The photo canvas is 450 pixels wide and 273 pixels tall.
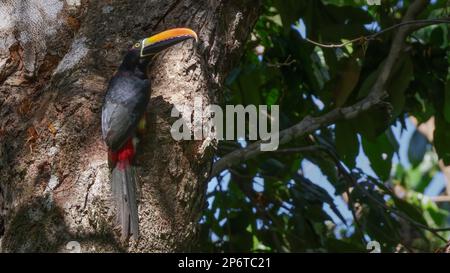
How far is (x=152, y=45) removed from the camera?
3.76 meters

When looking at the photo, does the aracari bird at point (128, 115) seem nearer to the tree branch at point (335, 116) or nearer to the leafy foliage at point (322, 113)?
the tree branch at point (335, 116)

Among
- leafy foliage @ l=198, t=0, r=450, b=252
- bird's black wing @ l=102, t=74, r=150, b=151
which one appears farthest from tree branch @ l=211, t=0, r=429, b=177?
bird's black wing @ l=102, t=74, r=150, b=151

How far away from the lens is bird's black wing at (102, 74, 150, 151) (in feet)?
11.6

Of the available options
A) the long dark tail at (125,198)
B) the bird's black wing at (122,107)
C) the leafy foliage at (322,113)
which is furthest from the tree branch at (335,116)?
the long dark tail at (125,198)

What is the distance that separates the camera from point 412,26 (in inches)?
200

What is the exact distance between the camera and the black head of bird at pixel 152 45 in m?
3.70

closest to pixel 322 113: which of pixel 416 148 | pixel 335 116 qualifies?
pixel 335 116

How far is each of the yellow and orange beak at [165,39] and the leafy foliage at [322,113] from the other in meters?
1.50

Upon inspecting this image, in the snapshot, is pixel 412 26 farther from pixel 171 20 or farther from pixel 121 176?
pixel 121 176

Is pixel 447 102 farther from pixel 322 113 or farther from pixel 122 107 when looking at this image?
pixel 122 107

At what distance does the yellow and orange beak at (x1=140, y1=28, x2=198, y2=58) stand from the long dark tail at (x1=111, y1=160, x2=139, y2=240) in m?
0.54

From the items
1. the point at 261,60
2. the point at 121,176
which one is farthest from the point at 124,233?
the point at 261,60

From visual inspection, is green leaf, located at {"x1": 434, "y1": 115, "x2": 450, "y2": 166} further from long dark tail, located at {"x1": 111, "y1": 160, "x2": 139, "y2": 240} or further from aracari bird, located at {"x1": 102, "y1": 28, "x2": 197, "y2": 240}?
long dark tail, located at {"x1": 111, "y1": 160, "x2": 139, "y2": 240}

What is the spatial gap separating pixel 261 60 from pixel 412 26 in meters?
1.20
